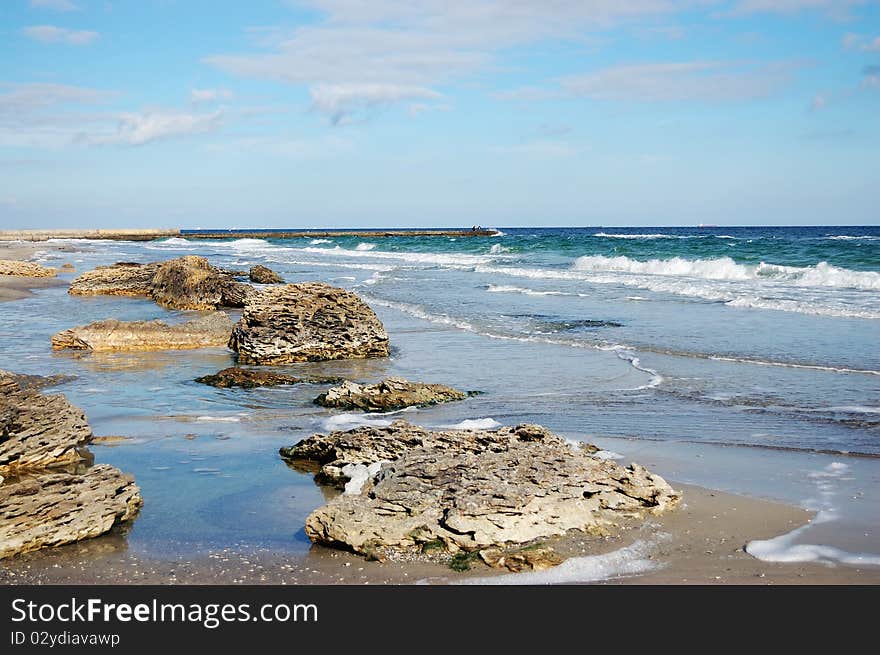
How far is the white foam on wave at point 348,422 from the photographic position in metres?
7.88

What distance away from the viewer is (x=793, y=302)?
20.1 metres

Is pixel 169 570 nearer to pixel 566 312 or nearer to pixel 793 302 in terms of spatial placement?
pixel 566 312

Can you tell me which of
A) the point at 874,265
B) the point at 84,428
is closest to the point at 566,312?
the point at 84,428

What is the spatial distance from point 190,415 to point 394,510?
407 cm

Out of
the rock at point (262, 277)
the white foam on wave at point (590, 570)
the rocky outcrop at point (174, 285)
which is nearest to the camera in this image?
the white foam on wave at point (590, 570)

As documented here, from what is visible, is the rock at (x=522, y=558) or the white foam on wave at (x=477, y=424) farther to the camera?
the white foam on wave at (x=477, y=424)

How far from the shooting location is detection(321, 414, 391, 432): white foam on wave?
7875 mm

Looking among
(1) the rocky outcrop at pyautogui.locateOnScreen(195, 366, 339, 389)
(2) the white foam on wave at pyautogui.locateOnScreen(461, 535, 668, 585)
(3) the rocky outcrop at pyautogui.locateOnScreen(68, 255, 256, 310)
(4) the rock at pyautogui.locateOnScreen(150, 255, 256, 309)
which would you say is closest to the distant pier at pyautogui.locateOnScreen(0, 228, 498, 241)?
(3) the rocky outcrop at pyautogui.locateOnScreen(68, 255, 256, 310)

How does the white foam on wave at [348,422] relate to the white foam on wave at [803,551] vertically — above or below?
below

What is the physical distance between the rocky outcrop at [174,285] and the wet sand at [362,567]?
1430 centimetres

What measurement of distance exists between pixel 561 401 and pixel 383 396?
6.62 feet

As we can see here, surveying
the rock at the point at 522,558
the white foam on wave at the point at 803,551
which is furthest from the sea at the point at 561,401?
the rock at the point at 522,558

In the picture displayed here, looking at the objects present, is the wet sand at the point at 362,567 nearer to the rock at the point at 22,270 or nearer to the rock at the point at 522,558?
the rock at the point at 522,558
